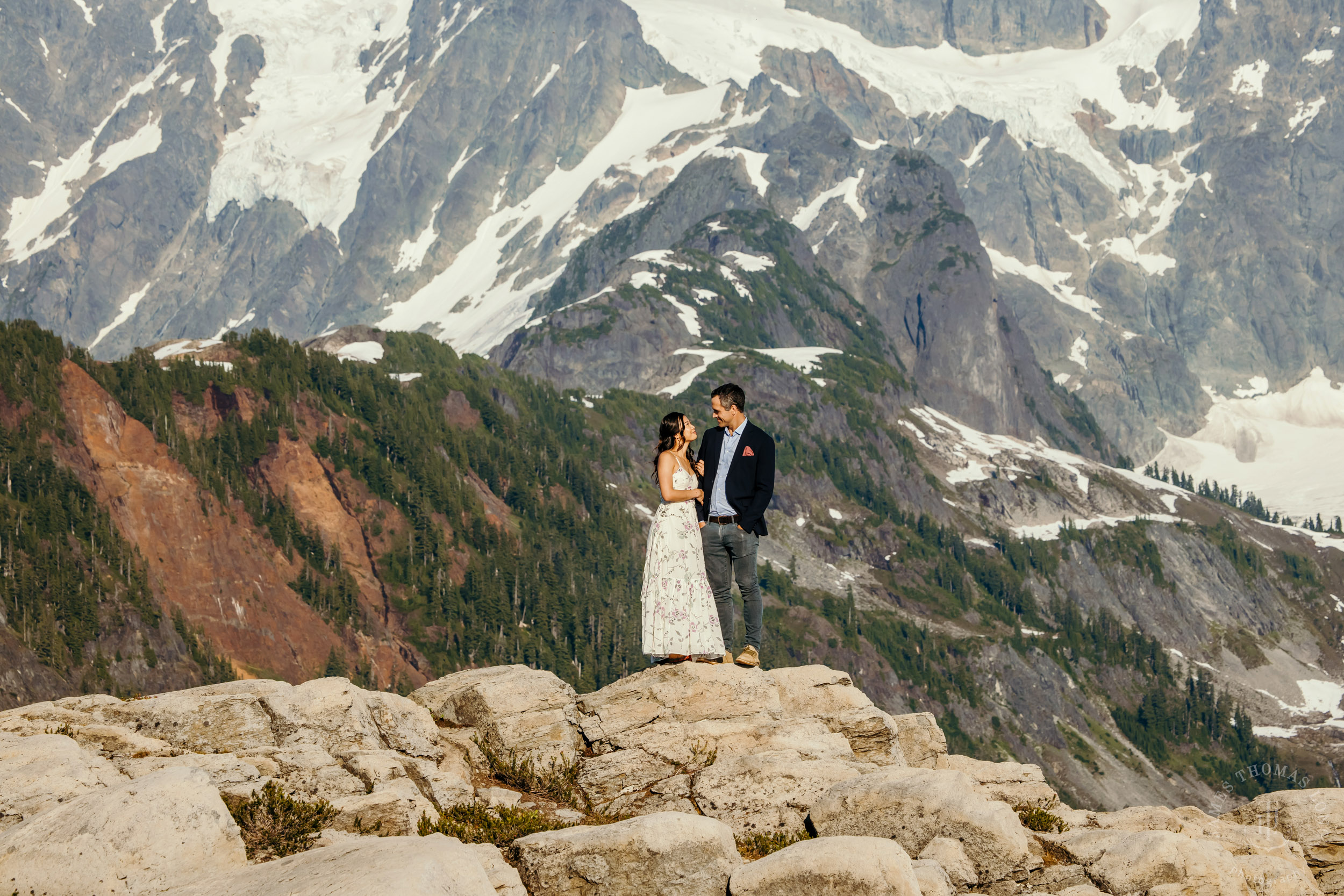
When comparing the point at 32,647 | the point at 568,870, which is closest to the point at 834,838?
the point at 568,870

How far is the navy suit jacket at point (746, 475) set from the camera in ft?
100

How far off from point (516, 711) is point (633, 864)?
978cm

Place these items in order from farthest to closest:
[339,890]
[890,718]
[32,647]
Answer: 1. [32,647]
2. [890,718]
3. [339,890]

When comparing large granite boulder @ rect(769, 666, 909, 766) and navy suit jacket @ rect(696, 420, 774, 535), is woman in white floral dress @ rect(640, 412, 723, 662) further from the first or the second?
large granite boulder @ rect(769, 666, 909, 766)

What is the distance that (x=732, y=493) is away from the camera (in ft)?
100

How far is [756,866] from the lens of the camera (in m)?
22.3

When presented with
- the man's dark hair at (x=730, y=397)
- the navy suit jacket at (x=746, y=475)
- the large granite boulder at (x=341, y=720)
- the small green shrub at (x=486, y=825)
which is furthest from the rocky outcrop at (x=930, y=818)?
the large granite boulder at (x=341, y=720)

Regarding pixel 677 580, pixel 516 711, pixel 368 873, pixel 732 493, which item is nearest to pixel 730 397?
pixel 732 493

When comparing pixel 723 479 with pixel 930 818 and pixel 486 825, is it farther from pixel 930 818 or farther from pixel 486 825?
pixel 486 825

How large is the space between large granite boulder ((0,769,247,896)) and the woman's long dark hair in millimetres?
12571

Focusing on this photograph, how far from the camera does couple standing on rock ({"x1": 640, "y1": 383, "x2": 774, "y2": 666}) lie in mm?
30453

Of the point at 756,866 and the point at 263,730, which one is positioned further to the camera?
the point at 263,730

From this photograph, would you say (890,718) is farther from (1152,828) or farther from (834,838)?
(834,838)

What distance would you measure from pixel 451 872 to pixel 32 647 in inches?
8060
